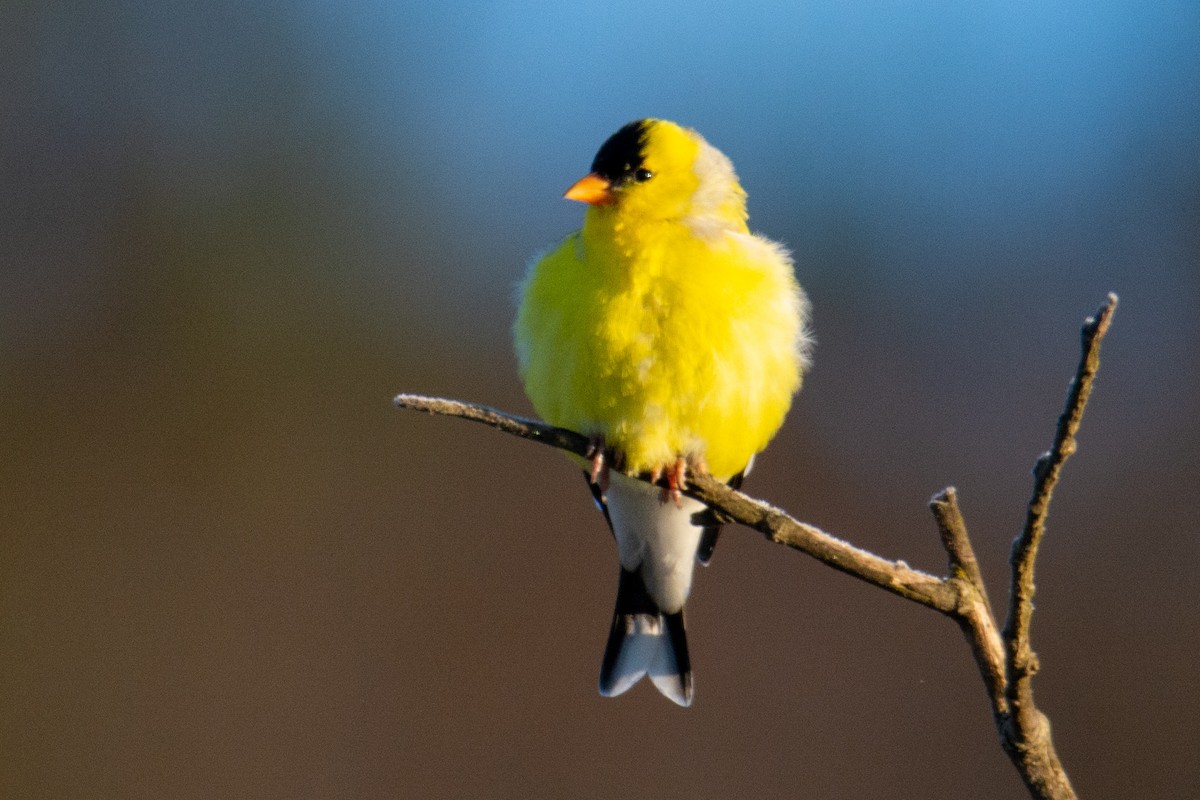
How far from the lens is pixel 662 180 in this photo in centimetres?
243

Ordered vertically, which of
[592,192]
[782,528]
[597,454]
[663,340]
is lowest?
[597,454]

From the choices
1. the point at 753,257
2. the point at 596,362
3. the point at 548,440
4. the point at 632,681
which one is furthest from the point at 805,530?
the point at 632,681

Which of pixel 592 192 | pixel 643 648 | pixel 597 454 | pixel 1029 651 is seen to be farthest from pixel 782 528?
pixel 643 648

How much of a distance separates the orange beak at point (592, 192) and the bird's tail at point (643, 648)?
1056 millimetres

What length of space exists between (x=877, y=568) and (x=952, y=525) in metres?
0.10

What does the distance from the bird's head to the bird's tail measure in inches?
40.2

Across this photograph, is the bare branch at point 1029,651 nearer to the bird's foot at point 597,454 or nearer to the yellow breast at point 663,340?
the yellow breast at point 663,340

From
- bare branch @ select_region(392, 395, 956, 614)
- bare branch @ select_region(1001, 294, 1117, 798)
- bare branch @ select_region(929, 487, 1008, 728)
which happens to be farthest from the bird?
bare branch @ select_region(1001, 294, 1117, 798)

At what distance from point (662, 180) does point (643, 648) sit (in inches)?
47.1

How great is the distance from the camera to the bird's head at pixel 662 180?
7.77ft

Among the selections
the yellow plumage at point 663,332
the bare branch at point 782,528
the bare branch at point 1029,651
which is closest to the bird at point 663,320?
the yellow plumage at point 663,332

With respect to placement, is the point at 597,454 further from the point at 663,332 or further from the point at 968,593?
the point at 968,593

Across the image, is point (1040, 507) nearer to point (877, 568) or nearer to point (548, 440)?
point (877, 568)

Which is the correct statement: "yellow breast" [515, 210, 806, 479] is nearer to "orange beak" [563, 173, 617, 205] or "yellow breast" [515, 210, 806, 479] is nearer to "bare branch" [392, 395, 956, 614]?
"orange beak" [563, 173, 617, 205]
